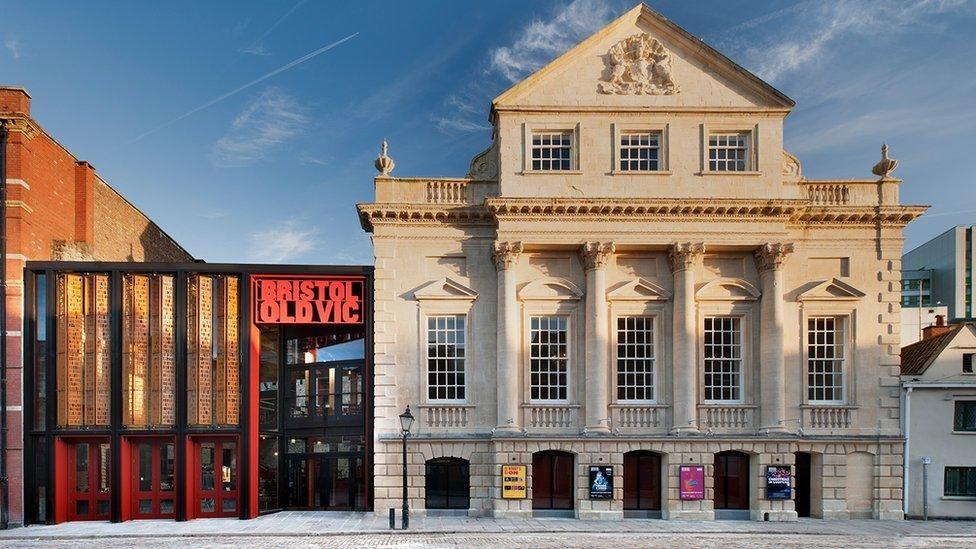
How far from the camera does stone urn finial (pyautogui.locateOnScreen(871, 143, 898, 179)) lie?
21.9m

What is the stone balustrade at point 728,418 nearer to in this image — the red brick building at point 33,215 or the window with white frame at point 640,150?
the window with white frame at point 640,150

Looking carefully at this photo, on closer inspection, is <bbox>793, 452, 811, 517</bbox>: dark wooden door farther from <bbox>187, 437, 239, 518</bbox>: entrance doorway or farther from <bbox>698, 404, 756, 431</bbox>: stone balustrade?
<bbox>187, 437, 239, 518</bbox>: entrance doorway

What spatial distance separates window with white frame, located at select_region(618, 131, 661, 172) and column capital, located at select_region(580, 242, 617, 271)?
9.92ft

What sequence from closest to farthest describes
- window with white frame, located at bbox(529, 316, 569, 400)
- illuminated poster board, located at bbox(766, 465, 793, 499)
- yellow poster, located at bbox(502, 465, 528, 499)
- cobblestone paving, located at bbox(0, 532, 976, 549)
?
cobblestone paving, located at bbox(0, 532, 976, 549), yellow poster, located at bbox(502, 465, 528, 499), illuminated poster board, located at bbox(766, 465, 793, 499), window with white frame, located at bbox(529, 316, 569, 400)

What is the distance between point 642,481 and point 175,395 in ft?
54.6

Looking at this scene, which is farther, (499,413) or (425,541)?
(499,413)

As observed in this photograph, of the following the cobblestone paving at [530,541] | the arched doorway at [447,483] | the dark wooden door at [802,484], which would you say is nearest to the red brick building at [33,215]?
the cobblestone paving at [530,541]

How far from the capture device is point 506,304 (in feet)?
68.9

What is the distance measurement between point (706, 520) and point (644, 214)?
10.8 metres

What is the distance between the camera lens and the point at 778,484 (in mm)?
20578

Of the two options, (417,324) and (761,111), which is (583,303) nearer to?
(417,324)

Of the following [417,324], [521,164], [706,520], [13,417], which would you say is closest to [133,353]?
[13,417]

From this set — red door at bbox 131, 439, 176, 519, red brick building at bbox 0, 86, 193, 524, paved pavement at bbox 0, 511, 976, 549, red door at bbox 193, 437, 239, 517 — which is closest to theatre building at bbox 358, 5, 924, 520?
paved pavement at bbox 0, 511, 976, 549

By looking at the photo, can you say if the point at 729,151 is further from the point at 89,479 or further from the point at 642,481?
the point at 89,479
